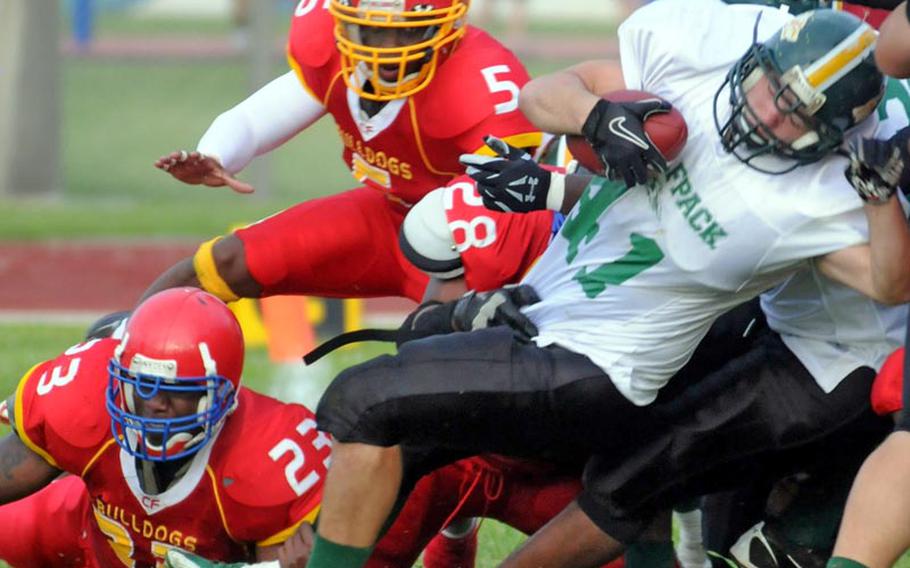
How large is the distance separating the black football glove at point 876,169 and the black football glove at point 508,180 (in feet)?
2.40

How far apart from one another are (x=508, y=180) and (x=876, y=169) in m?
0.82

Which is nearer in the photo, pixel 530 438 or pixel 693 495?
pixel 530 438

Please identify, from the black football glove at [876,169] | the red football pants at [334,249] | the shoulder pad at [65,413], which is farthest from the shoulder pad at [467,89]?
the black football glove at [876,169]

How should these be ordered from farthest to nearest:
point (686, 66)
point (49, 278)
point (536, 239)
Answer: point (49, 278), point (536, 239), point (686, 66)

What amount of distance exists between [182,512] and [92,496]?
0.25 metres

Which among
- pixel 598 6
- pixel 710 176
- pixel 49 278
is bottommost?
pixel 598 6

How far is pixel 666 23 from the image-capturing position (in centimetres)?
377

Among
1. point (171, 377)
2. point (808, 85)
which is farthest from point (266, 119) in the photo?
point (808, 85)

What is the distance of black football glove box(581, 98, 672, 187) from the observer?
354 centimetres

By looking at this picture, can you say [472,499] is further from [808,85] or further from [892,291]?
[808,85]

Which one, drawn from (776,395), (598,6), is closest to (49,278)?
(776,395)

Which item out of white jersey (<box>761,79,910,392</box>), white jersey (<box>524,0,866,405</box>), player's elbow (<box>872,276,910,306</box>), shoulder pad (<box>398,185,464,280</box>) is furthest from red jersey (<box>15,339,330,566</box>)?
player's elbow (<box>872,276,910,306</box>)

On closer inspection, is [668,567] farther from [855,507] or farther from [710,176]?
[710,176]

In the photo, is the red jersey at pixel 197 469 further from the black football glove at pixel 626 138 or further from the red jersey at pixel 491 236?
the black football glove at pixel 626 138
